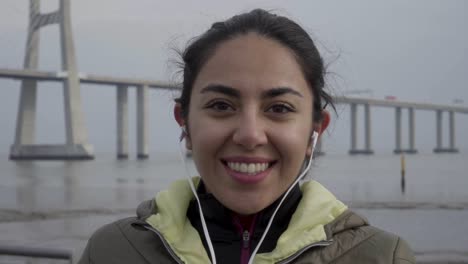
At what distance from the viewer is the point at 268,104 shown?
1068 mm

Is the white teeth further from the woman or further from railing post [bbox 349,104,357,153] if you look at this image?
railing post [bbox 349,104,357,153]

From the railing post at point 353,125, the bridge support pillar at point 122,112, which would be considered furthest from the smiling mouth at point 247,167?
the railing post at point 353,125

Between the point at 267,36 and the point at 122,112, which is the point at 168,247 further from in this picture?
the point at 122,112

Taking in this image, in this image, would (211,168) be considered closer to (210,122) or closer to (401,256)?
(210,122)

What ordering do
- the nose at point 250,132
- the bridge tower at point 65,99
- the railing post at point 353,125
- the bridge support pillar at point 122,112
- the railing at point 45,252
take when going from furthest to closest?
1. the railing post at point 353,125
2. the bridge support pillar at point 122,112
3. the bridge tower at point 65,99
4. the railing at point 45,252
5. the nose at point 250,132

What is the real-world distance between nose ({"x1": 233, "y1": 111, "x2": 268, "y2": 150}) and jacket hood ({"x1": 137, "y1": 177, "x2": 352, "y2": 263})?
0.56ft

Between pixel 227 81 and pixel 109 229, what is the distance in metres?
0.41

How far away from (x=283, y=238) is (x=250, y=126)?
22 cm

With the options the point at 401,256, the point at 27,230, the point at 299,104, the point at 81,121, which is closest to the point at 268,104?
the point at 299,104

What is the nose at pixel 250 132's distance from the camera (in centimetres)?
103

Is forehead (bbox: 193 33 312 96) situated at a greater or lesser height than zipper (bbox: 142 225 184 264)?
greater

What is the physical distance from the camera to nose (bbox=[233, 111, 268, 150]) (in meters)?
1.03

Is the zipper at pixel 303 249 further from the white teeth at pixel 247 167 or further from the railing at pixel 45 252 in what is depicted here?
the railing at pixel 45 252

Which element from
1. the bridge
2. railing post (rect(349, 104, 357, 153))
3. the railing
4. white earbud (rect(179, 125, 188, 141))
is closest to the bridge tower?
the bridge
